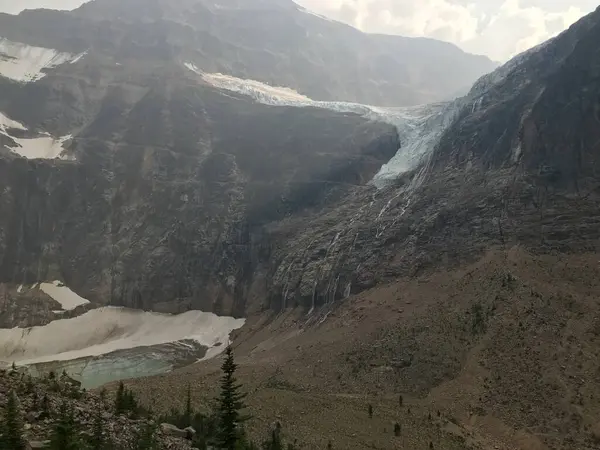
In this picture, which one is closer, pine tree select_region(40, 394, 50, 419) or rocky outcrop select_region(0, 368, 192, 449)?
rocky outcrop select_region(0, 368, 192, 449)

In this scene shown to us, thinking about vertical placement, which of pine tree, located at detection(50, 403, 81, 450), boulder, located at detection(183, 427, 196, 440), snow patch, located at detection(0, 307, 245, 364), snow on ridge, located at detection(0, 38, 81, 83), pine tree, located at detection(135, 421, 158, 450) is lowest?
snow patch, located at detection(0, 307, 245, 364)

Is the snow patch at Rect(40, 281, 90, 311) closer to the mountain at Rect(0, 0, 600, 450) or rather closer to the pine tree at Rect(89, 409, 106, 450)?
the mountain at Rect(0, 0, 600, 450)

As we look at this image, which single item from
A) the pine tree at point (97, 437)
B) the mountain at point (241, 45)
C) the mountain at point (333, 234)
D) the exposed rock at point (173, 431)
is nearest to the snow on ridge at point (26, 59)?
the mountain at point (333, 234)

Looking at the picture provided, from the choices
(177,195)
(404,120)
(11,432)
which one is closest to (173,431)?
(11,432)

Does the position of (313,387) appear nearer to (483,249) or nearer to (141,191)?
(483,249)

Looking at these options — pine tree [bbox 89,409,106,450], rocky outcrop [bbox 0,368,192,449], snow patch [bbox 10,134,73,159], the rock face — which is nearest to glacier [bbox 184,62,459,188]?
the rock face

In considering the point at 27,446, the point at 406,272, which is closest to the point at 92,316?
the point at 406,272

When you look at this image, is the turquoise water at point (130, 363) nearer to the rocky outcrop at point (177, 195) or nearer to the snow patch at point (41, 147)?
the rocky outcrop at point (177, 195)
